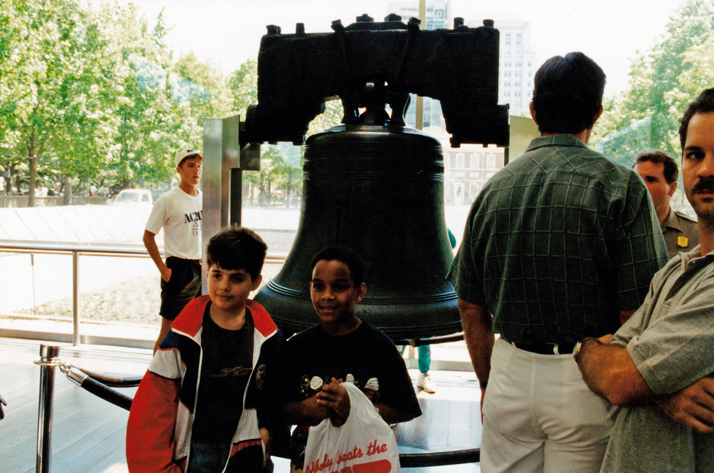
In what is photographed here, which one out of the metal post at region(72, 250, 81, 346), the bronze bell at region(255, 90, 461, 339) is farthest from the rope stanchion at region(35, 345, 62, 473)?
the metal post at region(72, 250, 81, 346)

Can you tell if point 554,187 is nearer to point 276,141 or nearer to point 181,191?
point 276,141

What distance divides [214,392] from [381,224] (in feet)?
2.37

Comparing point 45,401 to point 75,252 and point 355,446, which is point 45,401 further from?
point 75,252

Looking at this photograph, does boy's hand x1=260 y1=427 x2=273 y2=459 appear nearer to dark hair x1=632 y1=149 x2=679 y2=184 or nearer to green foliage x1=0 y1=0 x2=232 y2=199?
dark hair x1=632 y1=149 x2=679 y2=184

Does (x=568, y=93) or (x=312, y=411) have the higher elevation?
(x=568, y=93)

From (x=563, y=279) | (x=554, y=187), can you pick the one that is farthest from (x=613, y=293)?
(x=554, y=187)

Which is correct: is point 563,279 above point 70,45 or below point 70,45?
below

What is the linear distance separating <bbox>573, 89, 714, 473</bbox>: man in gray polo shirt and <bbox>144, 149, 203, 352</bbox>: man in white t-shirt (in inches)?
123

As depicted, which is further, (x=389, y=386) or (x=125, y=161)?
(x=125, y=161)

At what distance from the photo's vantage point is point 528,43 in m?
4.20

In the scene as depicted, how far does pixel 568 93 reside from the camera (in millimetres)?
1300

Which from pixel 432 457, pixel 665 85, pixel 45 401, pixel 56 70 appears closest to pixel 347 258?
pixel 432 457

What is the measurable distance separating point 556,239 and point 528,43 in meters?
3.42

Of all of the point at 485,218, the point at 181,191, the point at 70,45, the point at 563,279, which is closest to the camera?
the point at 563,279
